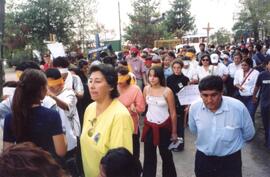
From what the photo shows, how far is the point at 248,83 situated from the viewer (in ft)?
26.4

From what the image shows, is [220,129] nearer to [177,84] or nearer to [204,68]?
[177,84]

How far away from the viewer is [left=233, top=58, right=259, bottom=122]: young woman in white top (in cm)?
801

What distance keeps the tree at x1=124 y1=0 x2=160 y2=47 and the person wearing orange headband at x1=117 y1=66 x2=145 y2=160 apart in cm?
3342

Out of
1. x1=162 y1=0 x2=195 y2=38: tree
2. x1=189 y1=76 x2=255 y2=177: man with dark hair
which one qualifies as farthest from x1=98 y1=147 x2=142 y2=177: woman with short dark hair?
x1=162 y1=0 x2=195 y2=38: tree

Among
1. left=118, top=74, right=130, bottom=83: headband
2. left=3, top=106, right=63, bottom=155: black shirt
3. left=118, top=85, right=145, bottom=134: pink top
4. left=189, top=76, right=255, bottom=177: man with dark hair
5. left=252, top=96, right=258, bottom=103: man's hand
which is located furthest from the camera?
left=252, top=96, right=258, bottom=103: man's hand

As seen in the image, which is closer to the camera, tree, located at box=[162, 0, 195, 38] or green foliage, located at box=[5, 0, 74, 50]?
green foliage, located at box=[5, 0, 74, 50]

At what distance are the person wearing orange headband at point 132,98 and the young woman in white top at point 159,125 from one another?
153mm

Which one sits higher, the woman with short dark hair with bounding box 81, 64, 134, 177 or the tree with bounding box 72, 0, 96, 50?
the tree with bounding box 72, 0, 96, 50

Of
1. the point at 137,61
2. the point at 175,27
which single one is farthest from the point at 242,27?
the point at 137,61

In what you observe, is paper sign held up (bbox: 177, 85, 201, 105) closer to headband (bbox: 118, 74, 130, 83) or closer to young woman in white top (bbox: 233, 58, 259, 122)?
headband (bbox: 118, 74, 130, 83)

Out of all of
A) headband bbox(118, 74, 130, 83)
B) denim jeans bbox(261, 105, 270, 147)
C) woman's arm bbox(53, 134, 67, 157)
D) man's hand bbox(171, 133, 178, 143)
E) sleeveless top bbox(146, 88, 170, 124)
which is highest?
headband bbox(118, 74, 130, 83)

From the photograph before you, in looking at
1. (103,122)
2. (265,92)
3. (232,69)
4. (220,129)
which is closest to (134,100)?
(220,129)

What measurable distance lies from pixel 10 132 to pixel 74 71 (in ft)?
11.9

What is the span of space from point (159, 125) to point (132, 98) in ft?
1.71
